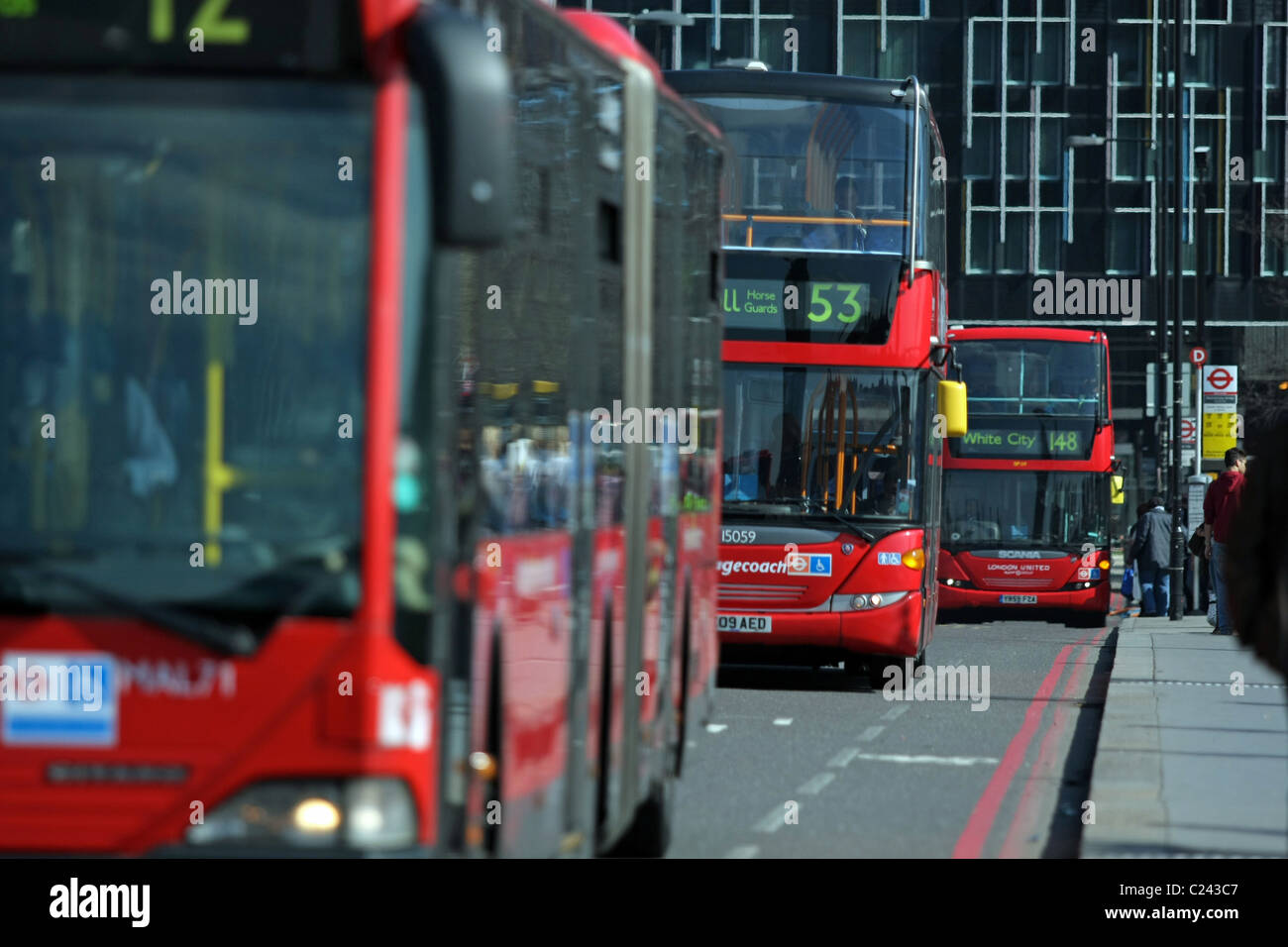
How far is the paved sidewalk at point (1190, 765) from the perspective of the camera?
8.84 m

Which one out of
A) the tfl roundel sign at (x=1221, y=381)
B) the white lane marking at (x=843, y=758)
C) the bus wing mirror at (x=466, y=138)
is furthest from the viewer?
the tfl roundel sign at (x=1221, y=381)

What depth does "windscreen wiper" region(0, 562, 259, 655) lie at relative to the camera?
4797 millimetres

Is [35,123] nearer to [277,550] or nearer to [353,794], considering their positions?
[277,550]

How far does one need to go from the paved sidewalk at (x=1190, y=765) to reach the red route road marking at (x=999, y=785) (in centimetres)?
46

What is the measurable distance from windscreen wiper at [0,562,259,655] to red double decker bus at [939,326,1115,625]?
2554cm

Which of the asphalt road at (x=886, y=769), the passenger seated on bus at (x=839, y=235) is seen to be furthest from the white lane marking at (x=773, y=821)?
the passenger seated on bus at (x=839, y=235)

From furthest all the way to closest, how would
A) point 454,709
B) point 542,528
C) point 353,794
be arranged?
point 542,528, point 454,709, point 353,794

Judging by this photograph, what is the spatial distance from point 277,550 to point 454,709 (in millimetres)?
586

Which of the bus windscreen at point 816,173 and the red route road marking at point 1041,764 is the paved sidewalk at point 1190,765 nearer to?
the red route road marking at point 1041,764

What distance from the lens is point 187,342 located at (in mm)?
4926

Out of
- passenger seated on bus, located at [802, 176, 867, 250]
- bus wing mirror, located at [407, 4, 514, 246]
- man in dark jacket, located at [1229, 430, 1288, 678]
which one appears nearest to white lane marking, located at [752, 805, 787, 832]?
man in dark jacket, located at [1229, 430, 1288, 678]

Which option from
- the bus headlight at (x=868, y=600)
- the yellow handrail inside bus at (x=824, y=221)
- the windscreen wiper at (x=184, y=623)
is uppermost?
the yellow handrail inside bus at (x=824, y=221)

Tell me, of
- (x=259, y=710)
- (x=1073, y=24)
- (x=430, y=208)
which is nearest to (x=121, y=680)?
(x=259, y=710)
